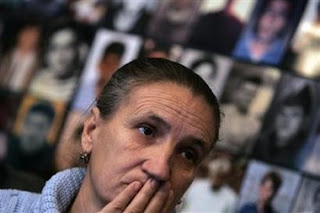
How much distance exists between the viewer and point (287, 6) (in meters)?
1.45

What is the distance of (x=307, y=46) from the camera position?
1396mm

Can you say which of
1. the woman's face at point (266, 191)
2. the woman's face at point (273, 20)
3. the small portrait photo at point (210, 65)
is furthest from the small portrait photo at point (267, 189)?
the woman's face at point (273, 20)

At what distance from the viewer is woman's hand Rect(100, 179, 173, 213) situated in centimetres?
81

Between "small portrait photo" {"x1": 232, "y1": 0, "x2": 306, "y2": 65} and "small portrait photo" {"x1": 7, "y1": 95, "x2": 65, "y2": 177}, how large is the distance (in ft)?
2.20

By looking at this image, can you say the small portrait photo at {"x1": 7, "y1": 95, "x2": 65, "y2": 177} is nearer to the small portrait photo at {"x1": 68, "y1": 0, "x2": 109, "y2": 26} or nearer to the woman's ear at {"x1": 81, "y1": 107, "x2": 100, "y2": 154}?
the small portrait photo at {"x1": 68, "y1": 0, "x2": 109, "y2": 26}

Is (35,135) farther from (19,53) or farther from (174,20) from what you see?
Answer: (174,20)

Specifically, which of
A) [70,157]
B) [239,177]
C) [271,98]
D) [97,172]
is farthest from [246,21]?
[97,172]

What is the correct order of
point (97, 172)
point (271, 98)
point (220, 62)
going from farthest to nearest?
1. point (220, 62)
2. point (271, 98)
3. point (97, 172)

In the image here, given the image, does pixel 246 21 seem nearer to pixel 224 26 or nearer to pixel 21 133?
pixel 224 26

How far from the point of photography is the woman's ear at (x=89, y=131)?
958 millimetres

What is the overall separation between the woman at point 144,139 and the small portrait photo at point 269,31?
55cm

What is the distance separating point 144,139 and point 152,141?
0.05ft

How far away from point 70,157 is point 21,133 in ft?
1.91

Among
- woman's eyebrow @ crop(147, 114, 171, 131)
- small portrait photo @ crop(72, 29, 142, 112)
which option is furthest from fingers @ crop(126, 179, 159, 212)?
small portrait photo @ crop(72, 29, 142, 112)
